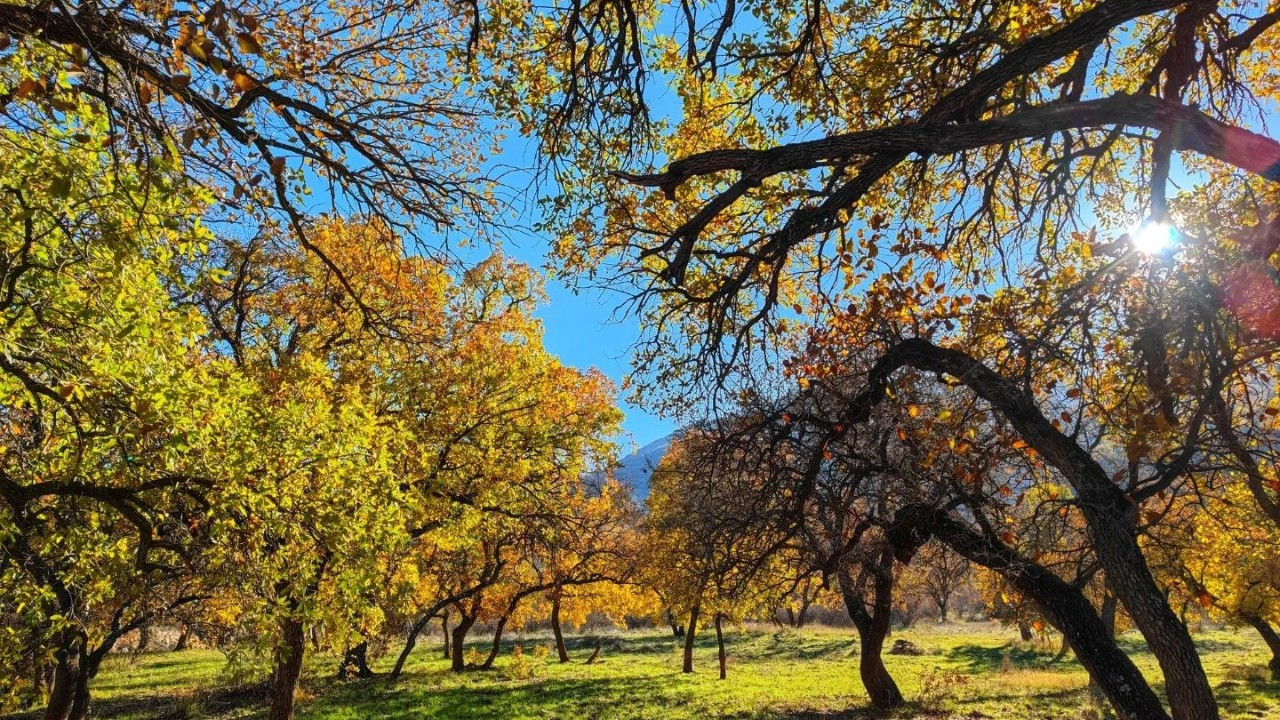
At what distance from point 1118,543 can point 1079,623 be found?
177 centimetres

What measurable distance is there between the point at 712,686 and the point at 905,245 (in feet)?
66.3

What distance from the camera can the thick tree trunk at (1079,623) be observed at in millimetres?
6441

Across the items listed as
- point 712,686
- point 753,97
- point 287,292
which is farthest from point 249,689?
point 753,97

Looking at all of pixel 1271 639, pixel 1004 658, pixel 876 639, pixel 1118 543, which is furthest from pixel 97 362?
pixel 1004 658

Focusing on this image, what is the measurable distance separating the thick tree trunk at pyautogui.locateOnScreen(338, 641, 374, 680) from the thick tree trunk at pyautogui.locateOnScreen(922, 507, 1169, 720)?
931 inches

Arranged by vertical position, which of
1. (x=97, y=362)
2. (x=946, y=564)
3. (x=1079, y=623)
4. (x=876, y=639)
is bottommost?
(x=876, y=639)

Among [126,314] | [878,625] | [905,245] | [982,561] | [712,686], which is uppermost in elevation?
[905,245]

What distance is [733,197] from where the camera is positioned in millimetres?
4227

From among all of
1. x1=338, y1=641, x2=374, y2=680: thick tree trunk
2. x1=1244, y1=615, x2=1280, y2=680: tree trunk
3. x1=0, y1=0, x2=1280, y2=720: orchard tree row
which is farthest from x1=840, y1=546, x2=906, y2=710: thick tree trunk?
x1=338, y1=641, x2=374, y2=680: thick tree trunk

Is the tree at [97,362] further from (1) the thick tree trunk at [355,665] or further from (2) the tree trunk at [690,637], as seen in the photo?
(2) the tree trunk at [690,637]

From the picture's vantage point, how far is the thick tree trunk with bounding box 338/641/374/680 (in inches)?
965

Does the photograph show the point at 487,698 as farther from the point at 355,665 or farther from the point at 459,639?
the point at 355,665

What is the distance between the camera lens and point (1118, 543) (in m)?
5.89

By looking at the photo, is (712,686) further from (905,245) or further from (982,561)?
(905,245)
